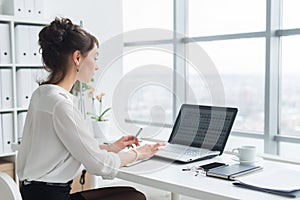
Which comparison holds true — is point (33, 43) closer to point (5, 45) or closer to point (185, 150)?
point (5, 45)

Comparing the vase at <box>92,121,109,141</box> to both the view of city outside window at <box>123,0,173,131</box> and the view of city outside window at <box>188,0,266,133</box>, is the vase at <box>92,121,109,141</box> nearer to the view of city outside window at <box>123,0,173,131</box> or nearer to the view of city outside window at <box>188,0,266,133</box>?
the view of city outside window at <box>123,0,173,131</box>

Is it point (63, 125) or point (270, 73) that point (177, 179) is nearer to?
point (63, 125)

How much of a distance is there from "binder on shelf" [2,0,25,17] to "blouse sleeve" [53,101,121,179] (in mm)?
1645

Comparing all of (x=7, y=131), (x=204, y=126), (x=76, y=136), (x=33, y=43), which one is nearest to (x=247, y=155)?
(x=204, y=126)

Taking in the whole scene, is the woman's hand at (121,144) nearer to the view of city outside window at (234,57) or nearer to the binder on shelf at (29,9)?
the view of city outside window at (234,57)

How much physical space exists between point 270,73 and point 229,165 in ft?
5.07

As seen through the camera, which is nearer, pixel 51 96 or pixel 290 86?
pixel 51 96

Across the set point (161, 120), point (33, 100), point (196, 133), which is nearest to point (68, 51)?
point (33, 100)

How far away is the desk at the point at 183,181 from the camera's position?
4.42 ft

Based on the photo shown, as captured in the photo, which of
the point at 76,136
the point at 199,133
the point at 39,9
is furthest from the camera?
the point at 39,9

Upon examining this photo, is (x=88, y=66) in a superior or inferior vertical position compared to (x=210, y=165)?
superior

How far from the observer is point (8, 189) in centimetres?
118

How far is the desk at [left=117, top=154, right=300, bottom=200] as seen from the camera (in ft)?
4.42

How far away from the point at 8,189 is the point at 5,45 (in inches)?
70.3
